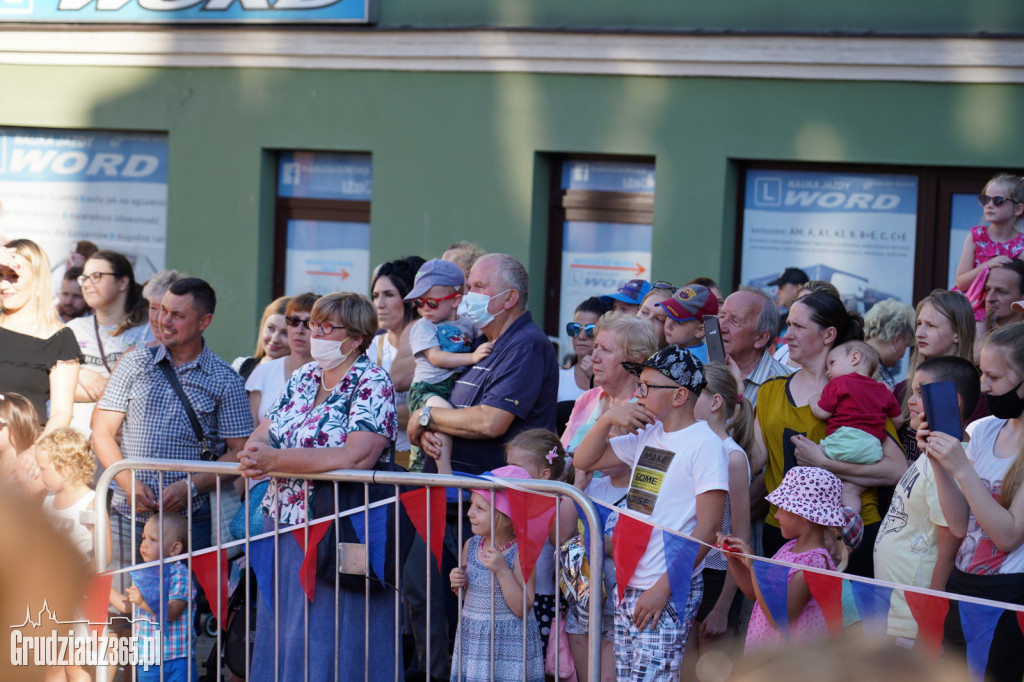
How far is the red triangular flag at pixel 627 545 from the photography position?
15.1 ft

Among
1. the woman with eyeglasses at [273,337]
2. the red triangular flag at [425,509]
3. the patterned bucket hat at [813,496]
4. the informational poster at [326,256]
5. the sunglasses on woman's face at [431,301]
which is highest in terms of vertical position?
the informational poster at [326,256]

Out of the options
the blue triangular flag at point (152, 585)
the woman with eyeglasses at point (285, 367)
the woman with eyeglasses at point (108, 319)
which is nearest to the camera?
the blue triangular flag at point (152, 585)

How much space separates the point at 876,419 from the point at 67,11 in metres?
10.8

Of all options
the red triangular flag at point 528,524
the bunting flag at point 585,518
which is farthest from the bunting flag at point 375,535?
the bunting flag at point 585,518

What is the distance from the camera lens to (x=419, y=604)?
5879 millimetres

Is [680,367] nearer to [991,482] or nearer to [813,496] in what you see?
[813,496]

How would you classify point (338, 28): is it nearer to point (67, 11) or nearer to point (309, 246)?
point (309, 246)

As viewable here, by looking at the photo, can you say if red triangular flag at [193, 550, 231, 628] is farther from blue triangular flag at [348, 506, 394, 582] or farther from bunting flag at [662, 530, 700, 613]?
bunting flag at [662, 530, 700, 613]

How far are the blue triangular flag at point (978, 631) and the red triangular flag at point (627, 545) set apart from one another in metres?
1.19

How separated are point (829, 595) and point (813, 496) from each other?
0.66m

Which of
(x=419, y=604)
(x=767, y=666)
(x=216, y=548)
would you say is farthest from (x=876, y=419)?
(x=767, y=666)

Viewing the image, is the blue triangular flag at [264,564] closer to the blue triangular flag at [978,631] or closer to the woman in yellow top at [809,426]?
the woman in yellow top at [809,426]

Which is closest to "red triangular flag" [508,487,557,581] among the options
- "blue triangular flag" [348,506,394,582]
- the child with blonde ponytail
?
"blue triangular flag" [348,506,394,582]

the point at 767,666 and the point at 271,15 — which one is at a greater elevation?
the point at 271,15
